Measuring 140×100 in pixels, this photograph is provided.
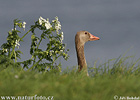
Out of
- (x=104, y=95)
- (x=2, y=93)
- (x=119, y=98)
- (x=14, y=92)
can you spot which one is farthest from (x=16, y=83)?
(x=119, y=98)

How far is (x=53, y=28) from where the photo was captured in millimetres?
8883

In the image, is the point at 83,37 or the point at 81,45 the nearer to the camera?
the point at 81,45

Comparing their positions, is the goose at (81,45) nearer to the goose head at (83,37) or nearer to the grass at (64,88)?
the goose head at (83,37)

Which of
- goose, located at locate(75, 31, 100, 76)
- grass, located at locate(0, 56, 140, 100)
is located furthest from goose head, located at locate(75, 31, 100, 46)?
grass, located at locate(0, 56, 140, 100)

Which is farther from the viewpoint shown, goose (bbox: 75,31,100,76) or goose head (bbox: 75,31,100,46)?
goose head (bbox: 75,31,100,46)

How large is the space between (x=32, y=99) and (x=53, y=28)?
14.0 ft

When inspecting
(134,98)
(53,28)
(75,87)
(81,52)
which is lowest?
(134,98)

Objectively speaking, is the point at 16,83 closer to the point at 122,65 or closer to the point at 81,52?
the point at 81,52

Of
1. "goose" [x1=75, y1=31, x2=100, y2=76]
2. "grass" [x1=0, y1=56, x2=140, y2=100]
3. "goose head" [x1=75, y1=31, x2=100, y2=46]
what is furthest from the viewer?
"goose head" [x1=75, y1=31, x2=100, y2=46]

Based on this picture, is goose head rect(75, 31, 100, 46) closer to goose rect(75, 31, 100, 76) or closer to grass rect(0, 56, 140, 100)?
goose rect(75, 31, 100, 76)

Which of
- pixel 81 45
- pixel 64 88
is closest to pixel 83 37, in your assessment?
Answer: pixel 81 45

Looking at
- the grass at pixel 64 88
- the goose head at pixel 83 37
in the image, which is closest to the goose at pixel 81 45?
the goose head at pixel 83 37

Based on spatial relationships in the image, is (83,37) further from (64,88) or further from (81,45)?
(64,88)

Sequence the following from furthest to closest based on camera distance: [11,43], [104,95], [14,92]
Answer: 1. [11,43]
2. [14,92]
3. [104,95]
